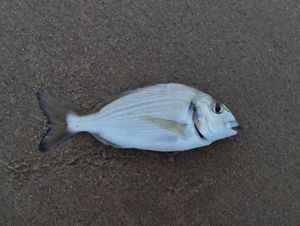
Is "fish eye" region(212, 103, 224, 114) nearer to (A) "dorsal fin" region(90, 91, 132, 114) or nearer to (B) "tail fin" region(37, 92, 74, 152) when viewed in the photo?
(A) "dorsal fin" region(90, 91, 132, 114)

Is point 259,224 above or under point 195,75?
under

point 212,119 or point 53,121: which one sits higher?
point 53,121

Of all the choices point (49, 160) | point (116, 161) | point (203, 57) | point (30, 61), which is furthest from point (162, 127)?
point (30, 61)

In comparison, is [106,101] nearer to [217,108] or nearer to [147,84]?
[147,84]

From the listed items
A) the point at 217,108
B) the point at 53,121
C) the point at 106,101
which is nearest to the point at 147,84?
the point at 106,101

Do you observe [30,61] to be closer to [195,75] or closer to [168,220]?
[195,75]

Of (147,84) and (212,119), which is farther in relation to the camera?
(147,84)

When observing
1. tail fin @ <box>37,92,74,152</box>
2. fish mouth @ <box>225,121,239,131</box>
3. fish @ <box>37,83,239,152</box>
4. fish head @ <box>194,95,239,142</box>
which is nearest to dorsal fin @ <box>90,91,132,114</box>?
fish @ <box>37,83,239,152</box>

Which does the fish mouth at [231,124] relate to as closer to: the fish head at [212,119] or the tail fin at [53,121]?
the fish head at [212,119]
